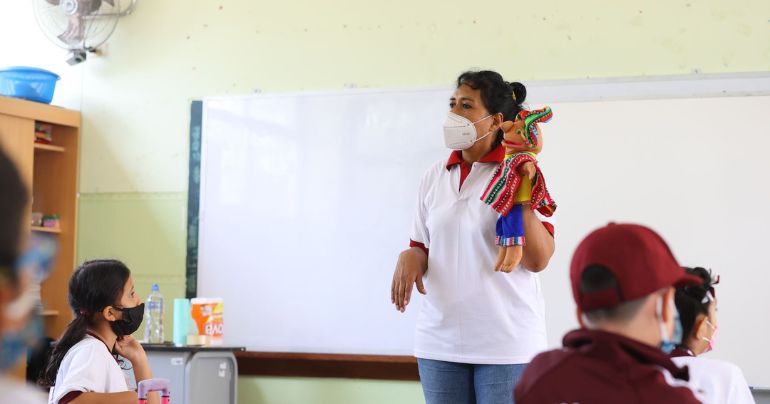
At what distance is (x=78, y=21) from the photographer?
4.46m

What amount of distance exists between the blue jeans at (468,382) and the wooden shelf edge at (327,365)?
167 centimetres

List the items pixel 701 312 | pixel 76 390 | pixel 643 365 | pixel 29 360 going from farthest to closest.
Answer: pixel 29 360 < pixel 76 390 < pixel 701 312 < pixel 643 365

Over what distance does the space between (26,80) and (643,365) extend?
12.3 feet

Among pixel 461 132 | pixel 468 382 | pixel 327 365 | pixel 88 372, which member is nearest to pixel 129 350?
pixel 88 372

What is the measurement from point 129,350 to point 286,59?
198 cm

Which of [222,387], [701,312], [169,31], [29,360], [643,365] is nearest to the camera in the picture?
[643,365]

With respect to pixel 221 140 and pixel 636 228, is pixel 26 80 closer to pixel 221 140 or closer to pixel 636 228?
pixel 221 140

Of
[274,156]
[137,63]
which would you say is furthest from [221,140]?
[137,63]

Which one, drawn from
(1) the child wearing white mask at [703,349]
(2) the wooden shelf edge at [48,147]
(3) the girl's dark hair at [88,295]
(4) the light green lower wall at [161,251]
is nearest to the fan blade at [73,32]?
(2) the wooden shelf edge at [48,147]

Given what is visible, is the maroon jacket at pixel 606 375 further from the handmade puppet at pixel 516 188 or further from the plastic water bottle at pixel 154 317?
the plastic water bottle at pixel 154 317

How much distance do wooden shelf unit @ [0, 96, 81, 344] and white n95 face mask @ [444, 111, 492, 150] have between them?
2584 mm

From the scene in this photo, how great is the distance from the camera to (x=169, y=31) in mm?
4410

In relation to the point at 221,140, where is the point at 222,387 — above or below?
below

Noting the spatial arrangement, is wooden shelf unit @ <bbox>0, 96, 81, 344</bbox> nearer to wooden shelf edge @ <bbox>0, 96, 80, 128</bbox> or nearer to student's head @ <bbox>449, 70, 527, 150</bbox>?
wooden shelf edge @ <bbox>0, 96, 80, 128</bbox>
